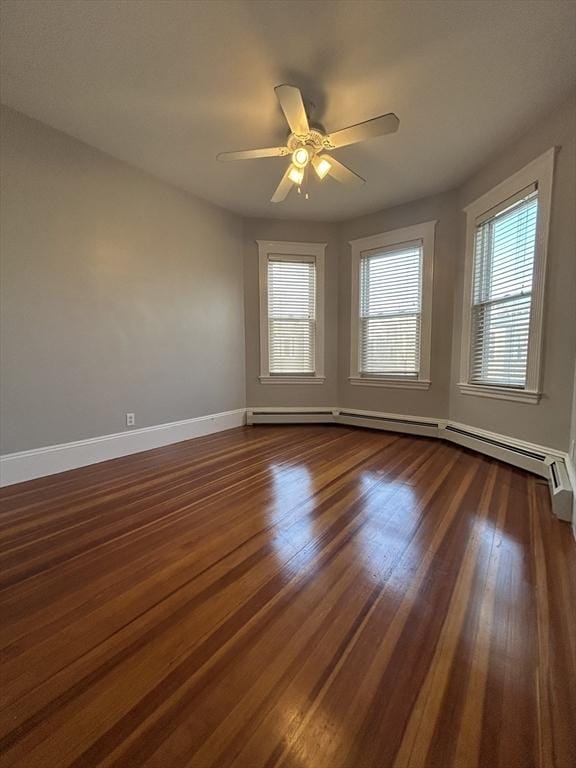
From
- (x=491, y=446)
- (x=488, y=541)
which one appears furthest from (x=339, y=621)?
(x=491, y=446)

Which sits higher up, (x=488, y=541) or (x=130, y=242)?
(x=130, y=242)

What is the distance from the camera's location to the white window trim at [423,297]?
3.80m

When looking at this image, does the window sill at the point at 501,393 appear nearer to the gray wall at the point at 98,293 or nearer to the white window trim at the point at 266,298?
the white window trim at the point at 266,298

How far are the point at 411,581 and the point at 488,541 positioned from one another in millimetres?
627

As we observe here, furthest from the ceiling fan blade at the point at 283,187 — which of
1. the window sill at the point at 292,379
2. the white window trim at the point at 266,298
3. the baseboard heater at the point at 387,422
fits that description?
the baseboard heater at the point at 387,422

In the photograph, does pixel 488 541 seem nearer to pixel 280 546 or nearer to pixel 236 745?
pixel 280 546

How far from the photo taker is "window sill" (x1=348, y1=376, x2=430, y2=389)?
3.95m

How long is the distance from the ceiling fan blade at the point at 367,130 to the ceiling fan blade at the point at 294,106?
210mm

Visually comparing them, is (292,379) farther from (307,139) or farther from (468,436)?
(307,139)

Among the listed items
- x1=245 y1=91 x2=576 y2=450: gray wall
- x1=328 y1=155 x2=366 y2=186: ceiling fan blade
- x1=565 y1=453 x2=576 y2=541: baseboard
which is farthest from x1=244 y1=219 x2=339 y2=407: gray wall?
x1=565 y1=453 x2=576 y2=541: baseboard

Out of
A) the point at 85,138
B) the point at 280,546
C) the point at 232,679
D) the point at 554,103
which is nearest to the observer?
the point at 232,679

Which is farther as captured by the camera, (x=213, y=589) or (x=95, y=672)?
(x=213, y=589)

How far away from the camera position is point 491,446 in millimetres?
3031

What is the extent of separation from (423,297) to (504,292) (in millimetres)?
1005
